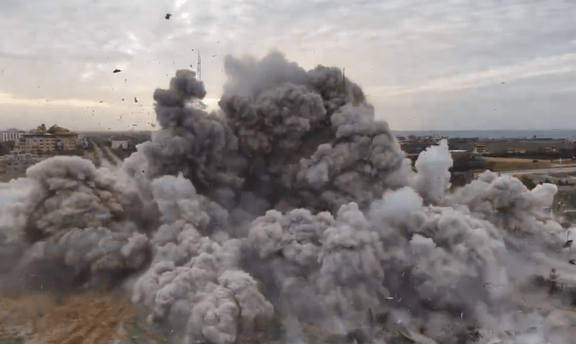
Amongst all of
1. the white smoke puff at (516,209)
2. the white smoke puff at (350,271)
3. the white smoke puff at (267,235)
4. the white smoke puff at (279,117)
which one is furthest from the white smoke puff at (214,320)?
the white smoke puff at (516,209)

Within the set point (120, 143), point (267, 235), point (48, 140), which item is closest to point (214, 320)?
point (267, 235)

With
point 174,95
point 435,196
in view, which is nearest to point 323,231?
point 435,196

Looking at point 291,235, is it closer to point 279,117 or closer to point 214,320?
point 214,320

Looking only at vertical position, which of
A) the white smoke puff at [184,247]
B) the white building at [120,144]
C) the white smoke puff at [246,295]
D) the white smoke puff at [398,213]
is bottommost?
the white smoke puff at [246,295]

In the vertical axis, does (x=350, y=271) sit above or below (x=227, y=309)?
above

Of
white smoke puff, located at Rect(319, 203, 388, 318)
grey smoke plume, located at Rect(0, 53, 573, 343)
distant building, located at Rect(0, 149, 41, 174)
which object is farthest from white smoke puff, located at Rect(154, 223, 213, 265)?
distant building, located at Rect(0, 149, 41, 174)

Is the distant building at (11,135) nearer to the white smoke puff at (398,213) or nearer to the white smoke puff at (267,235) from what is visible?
the white smoke puff at (267,235)
